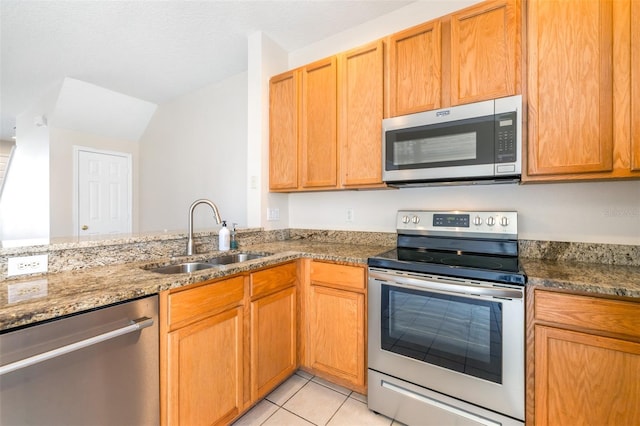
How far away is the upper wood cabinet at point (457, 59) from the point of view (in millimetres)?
1558

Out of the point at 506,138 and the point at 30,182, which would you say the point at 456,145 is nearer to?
the point at 506,138

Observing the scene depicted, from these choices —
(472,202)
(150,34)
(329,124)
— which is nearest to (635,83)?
(472,202)

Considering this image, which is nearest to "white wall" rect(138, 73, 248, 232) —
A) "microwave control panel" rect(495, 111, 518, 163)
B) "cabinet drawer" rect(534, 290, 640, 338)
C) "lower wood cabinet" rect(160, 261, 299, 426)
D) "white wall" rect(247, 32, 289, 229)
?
"white wall" rect(247, 32, 289, 229)

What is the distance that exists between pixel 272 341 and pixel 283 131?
65.8 inches

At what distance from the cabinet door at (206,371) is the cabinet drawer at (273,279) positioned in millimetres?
167

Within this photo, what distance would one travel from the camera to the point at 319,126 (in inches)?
88.4

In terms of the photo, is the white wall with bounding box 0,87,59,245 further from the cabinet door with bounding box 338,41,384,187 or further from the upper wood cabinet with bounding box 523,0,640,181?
the upper wood cabinet with bounding box 523,0,640,181

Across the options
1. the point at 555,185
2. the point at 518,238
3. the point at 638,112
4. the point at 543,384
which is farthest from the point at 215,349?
the point at 638,112

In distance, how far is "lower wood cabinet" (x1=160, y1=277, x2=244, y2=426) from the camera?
46.8 inches

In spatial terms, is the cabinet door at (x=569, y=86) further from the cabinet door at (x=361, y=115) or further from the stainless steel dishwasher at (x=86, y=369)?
the stainless steel dishwasher at (x=86, y=369)

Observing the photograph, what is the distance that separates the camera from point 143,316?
1.11 meters

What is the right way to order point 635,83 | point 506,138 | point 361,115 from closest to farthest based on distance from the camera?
point 635,83, point 506,138, point 361,115

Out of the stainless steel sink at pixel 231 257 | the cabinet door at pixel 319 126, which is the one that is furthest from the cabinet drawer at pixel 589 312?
the stainless steel sink at pixel 231 257

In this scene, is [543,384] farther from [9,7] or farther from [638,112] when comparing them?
[9,7]
